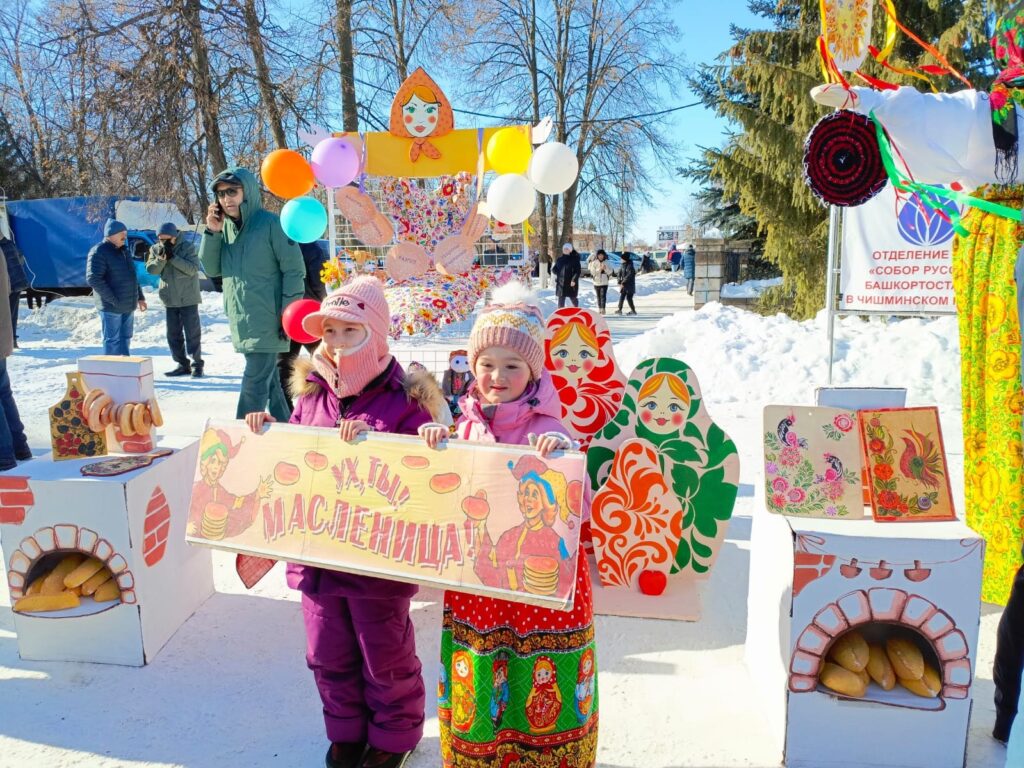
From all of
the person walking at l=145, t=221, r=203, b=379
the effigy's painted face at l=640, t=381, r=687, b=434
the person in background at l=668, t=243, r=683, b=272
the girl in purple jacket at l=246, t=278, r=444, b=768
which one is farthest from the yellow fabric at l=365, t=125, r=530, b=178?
the person in background at l=668, t=243, r=683, b=272

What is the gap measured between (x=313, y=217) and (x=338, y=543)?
10.8ft

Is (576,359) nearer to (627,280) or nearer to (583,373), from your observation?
(583,373)

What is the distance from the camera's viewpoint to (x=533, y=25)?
20.1 metres

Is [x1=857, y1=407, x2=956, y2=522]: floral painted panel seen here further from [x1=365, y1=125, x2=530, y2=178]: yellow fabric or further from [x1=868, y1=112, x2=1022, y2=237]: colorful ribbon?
[x1=365, y1=125, x2=530, y2=178]: yellow fabric

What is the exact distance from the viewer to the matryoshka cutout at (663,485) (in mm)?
3293

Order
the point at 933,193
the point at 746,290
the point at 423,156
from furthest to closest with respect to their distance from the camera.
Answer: the point at 746,290
the point at 423,156
the point at 933,193

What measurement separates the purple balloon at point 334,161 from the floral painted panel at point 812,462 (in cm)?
374

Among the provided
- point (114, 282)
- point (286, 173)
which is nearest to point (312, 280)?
Answer: point (286, 173)

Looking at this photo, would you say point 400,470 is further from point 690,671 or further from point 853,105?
point 853,105

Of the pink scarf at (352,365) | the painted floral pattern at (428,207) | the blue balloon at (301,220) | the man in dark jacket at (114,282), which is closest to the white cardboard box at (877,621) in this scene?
the pink scarf at (352,365)

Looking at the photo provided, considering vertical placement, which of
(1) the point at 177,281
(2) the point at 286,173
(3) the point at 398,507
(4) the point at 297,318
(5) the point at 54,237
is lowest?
(3) the point at 398,507

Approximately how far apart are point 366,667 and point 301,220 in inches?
133

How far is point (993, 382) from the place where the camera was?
2691 mm

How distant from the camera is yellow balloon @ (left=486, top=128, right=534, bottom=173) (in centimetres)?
512
